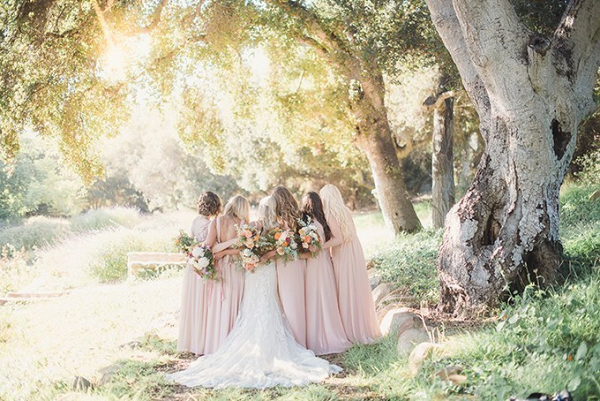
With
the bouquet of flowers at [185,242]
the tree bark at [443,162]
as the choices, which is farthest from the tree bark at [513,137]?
the tree bark at [443,162]

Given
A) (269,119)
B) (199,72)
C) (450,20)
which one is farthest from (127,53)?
(450,20)

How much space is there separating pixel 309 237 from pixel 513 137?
9.03ft

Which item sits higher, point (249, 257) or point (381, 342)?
point (249, 257)

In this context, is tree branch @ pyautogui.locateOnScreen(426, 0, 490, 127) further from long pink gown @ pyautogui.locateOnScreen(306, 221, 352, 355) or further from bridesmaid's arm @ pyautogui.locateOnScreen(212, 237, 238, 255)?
bridesmaid's arm @ pyautogui.locateOnScreen(212, 237, 238, 255)

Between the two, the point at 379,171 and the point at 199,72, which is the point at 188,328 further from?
the point at 199,72

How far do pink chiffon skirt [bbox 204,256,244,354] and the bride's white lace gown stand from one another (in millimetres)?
233

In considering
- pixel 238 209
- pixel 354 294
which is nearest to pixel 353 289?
pixel 354 294

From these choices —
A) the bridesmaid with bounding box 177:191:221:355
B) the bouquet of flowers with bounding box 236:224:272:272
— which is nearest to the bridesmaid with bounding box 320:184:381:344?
the bouquet of flowers with bounding box 236:224:272:272

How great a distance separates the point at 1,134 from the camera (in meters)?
8.68

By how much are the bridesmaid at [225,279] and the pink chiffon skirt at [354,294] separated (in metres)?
1.35

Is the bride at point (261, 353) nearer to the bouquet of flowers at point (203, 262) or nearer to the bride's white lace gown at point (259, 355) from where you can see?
the bride's white lace gown at point (259, 355)

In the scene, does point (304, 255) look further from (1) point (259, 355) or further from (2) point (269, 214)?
(1) point (259, 355)

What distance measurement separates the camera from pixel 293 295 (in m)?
7.17

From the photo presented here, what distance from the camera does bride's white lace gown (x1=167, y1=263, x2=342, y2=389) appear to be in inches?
237
